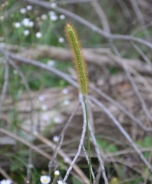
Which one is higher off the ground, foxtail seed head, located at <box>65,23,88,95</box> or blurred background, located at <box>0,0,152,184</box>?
foxtail seed head, located at <box>65,23,88,95</box>

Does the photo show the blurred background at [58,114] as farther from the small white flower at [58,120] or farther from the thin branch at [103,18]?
the thin branch at [103,18]

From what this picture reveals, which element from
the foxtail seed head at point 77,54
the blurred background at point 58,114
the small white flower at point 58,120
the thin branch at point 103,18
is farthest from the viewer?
the thin branch at point 103,18

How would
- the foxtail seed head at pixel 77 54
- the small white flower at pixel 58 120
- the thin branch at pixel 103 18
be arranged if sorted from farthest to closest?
the thin branch at pixel 103 18, the small white flower at pixel 58 120, the foxtail seed head at pixel 77 54

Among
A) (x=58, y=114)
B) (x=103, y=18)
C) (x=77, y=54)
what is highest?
(x=77, y=54)

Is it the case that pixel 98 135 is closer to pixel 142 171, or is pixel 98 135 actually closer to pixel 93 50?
pixel 142 171

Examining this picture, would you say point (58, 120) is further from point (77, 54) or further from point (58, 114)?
point (77, 54)

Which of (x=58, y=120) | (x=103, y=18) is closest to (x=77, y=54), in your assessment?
(x=58, y=120)

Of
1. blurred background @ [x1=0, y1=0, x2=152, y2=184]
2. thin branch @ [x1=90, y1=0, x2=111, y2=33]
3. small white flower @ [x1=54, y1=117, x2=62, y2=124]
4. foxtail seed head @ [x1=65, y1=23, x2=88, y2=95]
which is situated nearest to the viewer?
foxtail seed head @ [x1=65, y1=23, x2=88, y2=95]

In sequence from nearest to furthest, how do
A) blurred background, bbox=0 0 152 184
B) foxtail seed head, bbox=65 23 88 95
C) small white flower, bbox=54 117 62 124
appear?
1. foxtail seed head, bbox=65 23 88 95
2. blurred background, bbox=0 0 152 184
3. small white flower, bbox=54 117 62 124

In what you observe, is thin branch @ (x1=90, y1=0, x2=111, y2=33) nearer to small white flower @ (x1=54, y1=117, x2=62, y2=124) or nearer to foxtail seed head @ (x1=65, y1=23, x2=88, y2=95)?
small white flower @ (x1=54, y1=117, x2=62, y2=124)

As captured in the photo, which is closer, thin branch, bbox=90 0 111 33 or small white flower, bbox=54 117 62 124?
small white flower, bbox=54 117 62 124

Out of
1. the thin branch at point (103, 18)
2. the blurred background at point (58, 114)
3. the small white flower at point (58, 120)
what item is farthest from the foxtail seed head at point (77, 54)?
the thin branch at point (103, 18)

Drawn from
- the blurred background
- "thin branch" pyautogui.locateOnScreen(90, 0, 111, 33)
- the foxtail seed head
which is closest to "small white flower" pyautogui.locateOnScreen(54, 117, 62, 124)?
the blurred background
